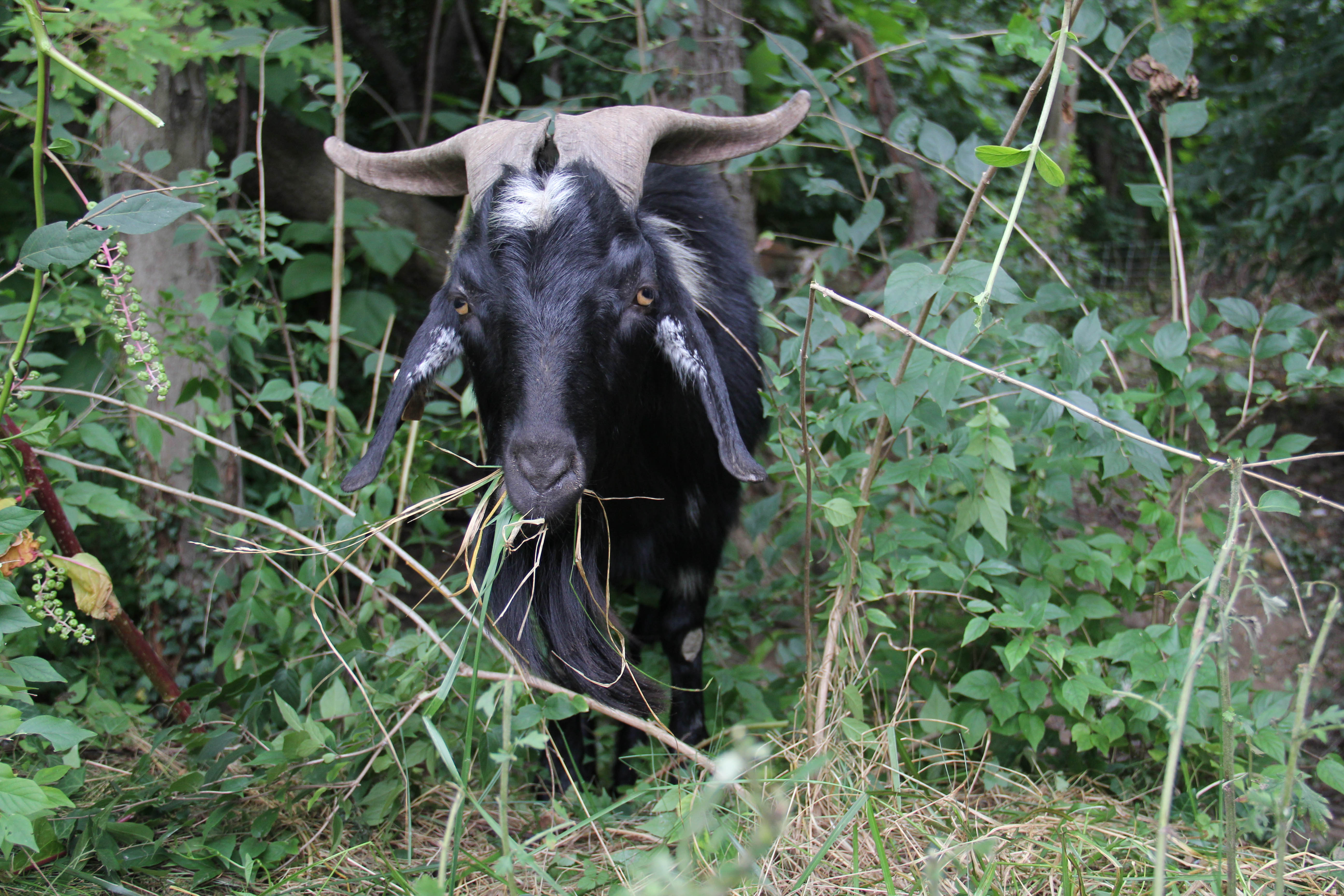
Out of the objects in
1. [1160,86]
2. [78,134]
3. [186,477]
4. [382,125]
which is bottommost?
[186,477]

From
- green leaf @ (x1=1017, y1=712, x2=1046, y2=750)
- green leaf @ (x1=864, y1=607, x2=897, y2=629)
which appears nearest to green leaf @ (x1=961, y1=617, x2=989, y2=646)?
green leaf @ (x1=864, y1=607, x2=897, y2=629)

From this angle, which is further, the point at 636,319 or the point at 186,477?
the point at 186,477

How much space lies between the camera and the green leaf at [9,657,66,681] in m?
1.98

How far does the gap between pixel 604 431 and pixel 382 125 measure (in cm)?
406

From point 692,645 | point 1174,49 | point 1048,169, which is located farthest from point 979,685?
point 1174,49

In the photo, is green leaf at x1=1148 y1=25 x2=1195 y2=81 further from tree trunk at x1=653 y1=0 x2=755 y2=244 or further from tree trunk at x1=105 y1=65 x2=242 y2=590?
tree trunk at x1=105 y1=65 x2=242 y2=590

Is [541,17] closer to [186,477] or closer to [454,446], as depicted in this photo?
[454,446]

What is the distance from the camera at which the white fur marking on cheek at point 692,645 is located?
316 cm

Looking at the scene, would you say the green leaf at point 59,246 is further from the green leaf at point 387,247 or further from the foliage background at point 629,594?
the green leaf at point 387,247

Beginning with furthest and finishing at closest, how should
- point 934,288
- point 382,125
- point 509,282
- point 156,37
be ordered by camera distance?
point 382,125, point 156,37, point 509,282, point 934,288

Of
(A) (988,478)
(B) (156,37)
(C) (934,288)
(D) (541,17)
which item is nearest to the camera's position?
(C) (934,288)

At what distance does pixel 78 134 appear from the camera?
11.9 ft

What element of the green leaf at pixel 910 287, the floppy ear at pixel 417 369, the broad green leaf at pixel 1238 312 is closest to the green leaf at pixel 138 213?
the floppy ear at pixel 417 369

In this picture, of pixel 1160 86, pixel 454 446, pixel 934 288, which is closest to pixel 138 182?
pixel 454 446
